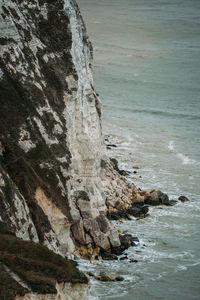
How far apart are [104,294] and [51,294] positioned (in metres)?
13.8

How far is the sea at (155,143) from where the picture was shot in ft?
138

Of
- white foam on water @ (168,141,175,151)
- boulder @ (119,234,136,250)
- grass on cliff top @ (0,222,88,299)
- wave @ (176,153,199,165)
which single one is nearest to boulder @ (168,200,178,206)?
boulder @ (119,234,136,250)

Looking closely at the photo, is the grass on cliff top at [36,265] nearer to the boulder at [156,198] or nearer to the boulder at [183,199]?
the boulder at [156,198]

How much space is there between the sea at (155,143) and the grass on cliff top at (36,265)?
11173 millimetres

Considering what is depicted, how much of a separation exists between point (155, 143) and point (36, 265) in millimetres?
54894

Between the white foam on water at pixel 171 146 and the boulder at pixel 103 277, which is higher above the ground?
the boulder at pixel 103 277

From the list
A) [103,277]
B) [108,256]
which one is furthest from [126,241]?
[103,277]

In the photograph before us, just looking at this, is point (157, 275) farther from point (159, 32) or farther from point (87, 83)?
point (159, 32)

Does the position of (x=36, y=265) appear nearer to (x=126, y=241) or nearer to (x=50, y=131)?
(x=50, y=131)

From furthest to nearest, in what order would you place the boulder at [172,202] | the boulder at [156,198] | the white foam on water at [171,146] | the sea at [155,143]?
the white foam on water at [171,146] < the boulder at [172,202] < the boulder at [156,198] < the sea at [155,143]

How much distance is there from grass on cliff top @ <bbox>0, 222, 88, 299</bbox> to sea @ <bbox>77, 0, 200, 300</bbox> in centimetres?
1117

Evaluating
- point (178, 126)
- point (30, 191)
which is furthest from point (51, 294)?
point (178, 126)

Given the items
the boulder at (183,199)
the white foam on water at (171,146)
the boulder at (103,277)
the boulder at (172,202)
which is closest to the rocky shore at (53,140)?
the boulder at (103,277)

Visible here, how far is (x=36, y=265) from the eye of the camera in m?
26.7
